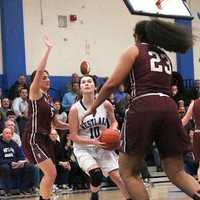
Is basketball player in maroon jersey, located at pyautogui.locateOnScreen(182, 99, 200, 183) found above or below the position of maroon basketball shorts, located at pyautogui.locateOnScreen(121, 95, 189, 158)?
below

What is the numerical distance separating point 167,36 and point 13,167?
688cm

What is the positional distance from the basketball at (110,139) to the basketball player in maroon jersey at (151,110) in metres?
1.39

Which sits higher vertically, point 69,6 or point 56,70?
point 69,6

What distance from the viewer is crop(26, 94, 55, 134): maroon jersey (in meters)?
6.88

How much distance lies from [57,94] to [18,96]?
2.43 metres

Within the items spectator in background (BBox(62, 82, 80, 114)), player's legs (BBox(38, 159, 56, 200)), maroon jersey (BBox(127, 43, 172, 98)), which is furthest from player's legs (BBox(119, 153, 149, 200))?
spectator in background (BBox(62, 82, 80, 114))

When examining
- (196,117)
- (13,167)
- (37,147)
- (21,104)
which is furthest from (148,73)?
(21,104)

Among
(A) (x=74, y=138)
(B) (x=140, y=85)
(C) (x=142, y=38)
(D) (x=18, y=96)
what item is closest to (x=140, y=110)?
(B) (x=140, y=85)

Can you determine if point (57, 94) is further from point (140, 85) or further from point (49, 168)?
point (140, 85)

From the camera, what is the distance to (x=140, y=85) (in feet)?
17.1

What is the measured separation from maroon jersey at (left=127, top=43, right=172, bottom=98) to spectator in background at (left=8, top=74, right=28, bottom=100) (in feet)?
30.2

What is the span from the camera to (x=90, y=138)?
23.3ft

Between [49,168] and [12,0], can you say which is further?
[12,0]

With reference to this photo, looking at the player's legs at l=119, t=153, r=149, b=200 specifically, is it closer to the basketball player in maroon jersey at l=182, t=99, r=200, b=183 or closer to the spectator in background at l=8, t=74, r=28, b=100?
the basketball player in maroon jersey at l=182, t=99, r=200, b=183
